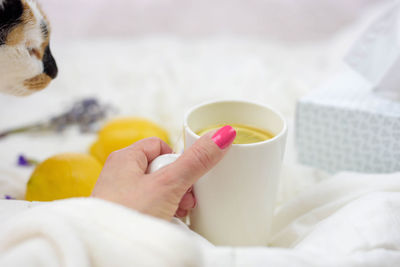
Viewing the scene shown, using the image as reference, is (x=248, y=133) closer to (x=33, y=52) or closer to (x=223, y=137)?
(x=223, y=137)

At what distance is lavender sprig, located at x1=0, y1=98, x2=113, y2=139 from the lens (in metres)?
0.91

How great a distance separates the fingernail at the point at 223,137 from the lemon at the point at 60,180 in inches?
10.0

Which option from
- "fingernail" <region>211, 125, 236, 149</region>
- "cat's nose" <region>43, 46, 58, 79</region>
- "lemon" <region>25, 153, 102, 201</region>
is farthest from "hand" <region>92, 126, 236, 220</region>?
"cat's nose" <region>43, 46, 58, 79</region>

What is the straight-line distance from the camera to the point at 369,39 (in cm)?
71

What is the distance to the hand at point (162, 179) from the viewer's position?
1.23 ft

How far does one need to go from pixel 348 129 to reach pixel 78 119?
672mm

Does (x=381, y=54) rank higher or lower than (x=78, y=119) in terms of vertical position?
higher

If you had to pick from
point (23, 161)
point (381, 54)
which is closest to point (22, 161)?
point (23, 161)

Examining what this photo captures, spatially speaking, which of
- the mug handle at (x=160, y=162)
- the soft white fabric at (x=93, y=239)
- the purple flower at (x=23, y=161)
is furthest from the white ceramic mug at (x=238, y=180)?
the purple flower at (x=23, y=161)

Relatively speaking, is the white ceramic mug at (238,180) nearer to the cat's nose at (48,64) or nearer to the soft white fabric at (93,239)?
the soft white fabric at (93,239)

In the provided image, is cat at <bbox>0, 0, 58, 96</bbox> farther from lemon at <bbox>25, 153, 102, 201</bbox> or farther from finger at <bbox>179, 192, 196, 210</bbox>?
finger at <bbox>179, 192, 196, 210</bbox>

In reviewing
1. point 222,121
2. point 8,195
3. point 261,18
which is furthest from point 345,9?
point 8,195

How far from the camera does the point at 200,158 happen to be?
1.27 ft

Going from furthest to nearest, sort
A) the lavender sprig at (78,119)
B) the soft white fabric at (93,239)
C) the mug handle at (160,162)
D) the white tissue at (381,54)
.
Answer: the lavender sprig at (78,119), the white tissue at (381,54), the mug handle at (160,162), the soft white fabric at (93,239)
